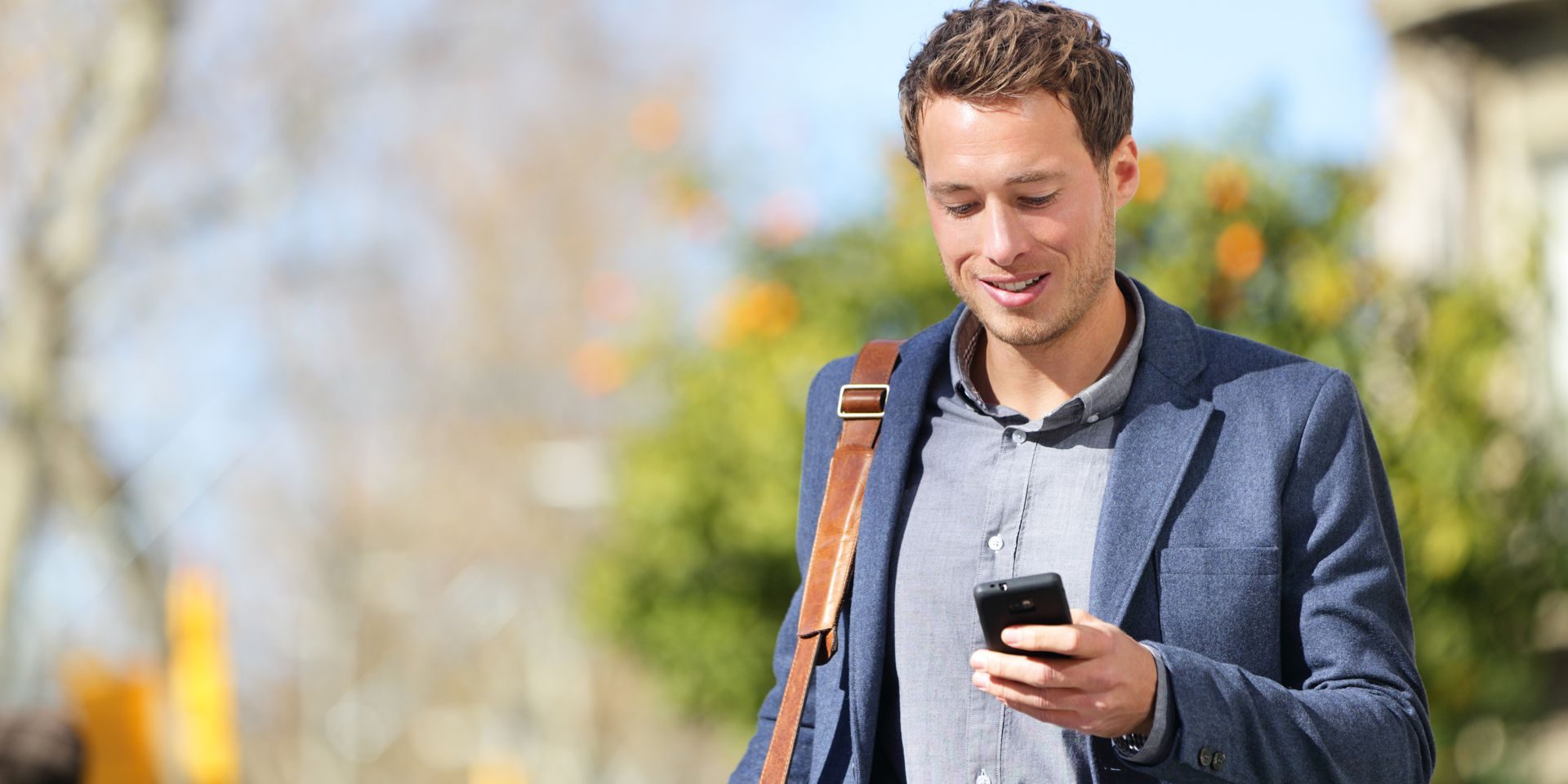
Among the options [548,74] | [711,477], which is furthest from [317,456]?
[711,477]

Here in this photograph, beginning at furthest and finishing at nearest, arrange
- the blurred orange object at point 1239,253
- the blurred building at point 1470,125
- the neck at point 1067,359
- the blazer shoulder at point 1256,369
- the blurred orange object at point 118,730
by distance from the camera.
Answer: the blurred building at point 1470,125
the blurred orange object at point 118,730
the blurred orange object at point 1239,253
the neck at point 1067,359
the blazer shoulder at point 1256,369

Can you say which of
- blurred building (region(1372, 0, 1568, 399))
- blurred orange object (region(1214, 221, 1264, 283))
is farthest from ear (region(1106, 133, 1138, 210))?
blurred building (region(1372, 0, 1568, 399))

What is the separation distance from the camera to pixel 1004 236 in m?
2.17

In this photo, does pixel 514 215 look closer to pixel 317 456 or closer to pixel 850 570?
pixel 317 456

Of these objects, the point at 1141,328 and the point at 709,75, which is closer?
the point at 1141,328

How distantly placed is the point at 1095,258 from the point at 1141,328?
153mm

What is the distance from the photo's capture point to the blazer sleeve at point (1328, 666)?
1985 mm

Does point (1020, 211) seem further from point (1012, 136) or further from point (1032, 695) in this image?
point (1032, 695)

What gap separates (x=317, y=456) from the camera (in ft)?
75.0

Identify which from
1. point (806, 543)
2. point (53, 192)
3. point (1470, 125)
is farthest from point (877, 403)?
point (53, 192)

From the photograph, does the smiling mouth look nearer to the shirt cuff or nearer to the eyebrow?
the eyebrow

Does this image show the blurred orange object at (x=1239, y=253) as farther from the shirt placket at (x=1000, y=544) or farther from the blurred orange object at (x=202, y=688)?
the blurred orange object at (x=202, y=688)

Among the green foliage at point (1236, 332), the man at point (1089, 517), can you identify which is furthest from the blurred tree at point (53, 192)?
the man at point (1089, 517)

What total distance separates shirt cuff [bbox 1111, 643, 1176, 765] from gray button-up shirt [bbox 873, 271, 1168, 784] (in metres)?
0.18
